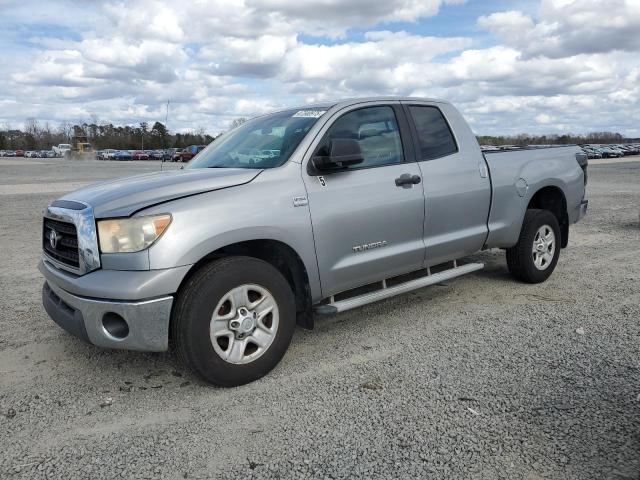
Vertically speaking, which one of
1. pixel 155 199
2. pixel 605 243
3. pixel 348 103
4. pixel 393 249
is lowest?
pixel 605 243

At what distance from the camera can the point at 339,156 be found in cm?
382

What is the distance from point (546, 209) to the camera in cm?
616

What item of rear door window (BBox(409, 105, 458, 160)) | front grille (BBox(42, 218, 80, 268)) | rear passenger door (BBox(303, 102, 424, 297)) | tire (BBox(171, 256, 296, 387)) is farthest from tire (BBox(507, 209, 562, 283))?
front grille (BBox(42, 218, 80, 268))

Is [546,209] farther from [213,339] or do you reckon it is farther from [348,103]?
[213,339]

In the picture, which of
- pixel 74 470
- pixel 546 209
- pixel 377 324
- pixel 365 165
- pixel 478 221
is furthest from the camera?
pixel 546 209

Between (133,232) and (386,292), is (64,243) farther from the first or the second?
(386,292)

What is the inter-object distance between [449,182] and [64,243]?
3085 millimetres

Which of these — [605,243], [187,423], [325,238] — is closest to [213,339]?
[187,423]

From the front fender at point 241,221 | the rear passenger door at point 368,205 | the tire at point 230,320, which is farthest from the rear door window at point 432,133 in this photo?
the tire at point 230,320

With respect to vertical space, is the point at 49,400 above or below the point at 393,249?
below

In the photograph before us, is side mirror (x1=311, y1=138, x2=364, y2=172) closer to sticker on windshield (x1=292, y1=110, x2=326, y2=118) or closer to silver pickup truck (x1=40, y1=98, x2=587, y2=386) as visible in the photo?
silver pickup truck (x1=40, y1=98, x2=587, y2=386)

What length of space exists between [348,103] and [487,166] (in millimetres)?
1621

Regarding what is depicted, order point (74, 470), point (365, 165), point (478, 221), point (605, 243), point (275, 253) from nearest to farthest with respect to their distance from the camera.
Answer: point (74, 470) → point (275, 253) → point (365, 165) → point (478, 221) → point (605, 243)

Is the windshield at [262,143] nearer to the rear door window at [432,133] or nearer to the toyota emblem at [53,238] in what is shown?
the rear door window at [432,133]
